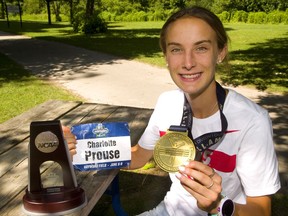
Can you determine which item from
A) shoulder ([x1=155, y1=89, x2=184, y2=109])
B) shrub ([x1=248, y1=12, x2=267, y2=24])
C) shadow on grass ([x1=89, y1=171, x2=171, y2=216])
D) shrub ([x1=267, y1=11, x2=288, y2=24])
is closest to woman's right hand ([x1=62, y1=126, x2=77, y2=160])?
shoulder ([x1=155, y1=89, x2=184, y2=109])

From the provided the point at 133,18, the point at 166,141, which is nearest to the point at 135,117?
the point at 166,141

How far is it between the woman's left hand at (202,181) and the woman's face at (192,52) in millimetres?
566

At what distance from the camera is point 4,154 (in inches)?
96.7

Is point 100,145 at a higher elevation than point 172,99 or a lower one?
lower

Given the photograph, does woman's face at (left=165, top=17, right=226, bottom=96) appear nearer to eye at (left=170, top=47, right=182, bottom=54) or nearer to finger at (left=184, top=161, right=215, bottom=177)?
eye at (left=170, top=47, right=182, bottom=54)

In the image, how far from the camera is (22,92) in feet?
26.6

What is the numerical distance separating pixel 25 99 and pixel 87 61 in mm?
5498

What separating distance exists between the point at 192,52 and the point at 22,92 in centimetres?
700

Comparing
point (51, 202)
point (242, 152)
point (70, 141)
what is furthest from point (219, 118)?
point (51, 202)

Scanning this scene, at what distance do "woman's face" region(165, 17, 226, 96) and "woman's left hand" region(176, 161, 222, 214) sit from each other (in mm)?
566

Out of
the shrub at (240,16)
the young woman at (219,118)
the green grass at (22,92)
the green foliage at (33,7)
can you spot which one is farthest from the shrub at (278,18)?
the green foliage at (33,7)

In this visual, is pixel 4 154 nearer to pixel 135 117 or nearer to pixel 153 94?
pixel 135 117

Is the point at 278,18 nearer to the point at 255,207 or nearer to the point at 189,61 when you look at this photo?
the point at 189,61

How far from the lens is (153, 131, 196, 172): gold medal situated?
1.47 m
